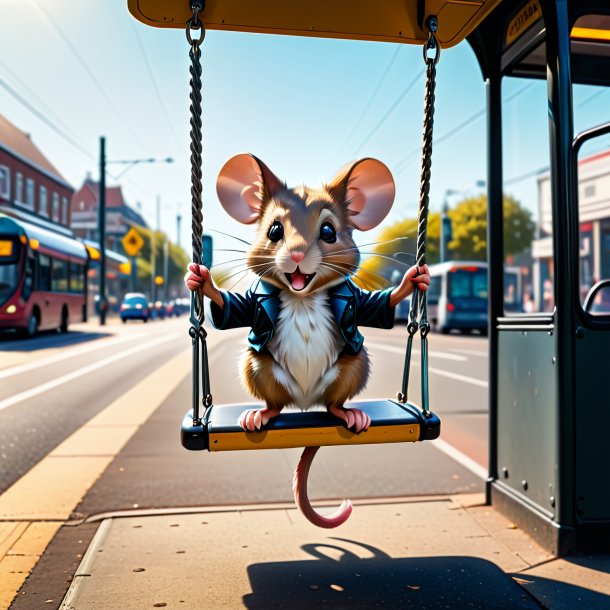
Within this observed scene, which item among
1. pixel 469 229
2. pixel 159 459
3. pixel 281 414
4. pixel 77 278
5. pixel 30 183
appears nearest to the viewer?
pixel 281 414

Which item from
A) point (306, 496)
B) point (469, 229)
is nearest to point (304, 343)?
point (306, 496)

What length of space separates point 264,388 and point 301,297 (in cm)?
40

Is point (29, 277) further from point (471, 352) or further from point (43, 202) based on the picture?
point (43, 202)

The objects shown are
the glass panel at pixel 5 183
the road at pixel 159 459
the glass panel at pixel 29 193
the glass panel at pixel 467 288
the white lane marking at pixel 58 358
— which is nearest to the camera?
the road at pixel 159 459

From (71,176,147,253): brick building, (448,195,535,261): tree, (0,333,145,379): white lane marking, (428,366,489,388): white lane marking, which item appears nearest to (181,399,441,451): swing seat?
(428,366,489,388): white lane marking

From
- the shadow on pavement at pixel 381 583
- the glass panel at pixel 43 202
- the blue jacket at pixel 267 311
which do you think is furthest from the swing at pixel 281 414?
the glass panel at pixel 43 202

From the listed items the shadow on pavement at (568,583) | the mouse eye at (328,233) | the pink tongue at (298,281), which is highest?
the mouse eye at (328,233)

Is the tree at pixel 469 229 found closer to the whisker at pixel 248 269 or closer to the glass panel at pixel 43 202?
the glass panel at pixel 43 202

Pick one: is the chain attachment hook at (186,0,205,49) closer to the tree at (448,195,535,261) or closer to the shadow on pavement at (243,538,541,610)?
the shadow on pavement at (243,538,541,610)

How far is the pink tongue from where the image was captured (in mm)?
2828

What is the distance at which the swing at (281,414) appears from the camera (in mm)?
2873

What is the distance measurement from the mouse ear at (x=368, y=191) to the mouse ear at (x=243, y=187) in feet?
0.91

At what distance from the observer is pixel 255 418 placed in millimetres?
2896

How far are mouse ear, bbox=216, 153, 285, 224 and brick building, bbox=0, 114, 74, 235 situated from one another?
40676 mm
